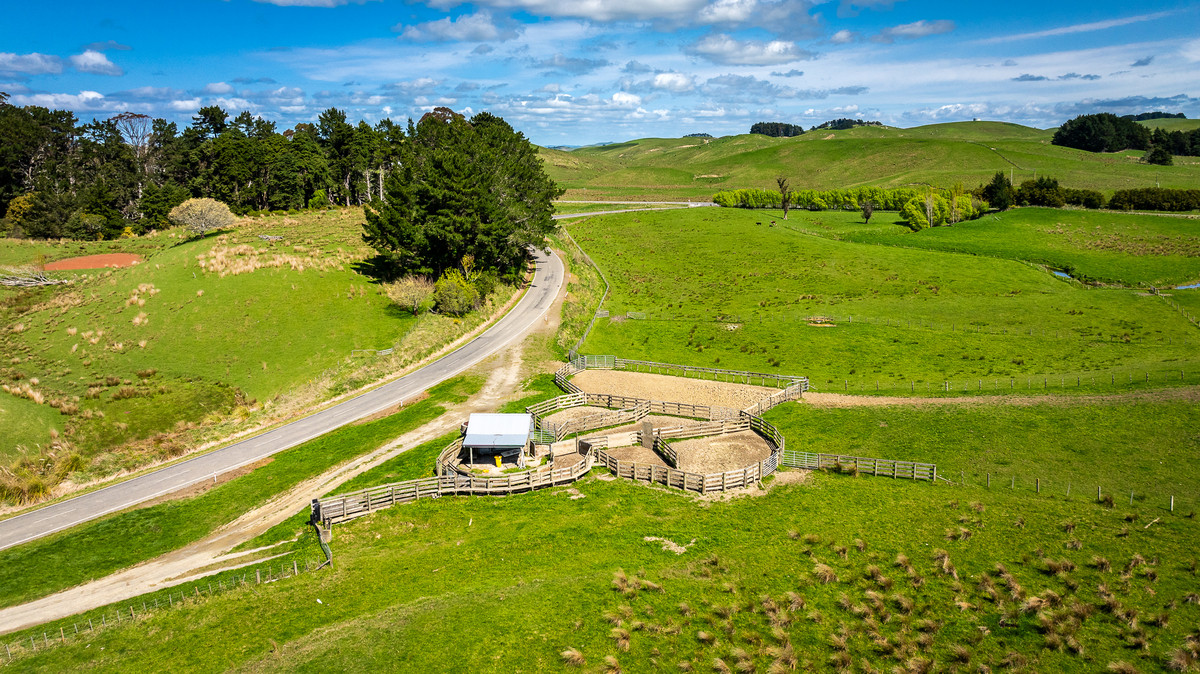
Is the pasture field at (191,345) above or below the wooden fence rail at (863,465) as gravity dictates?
above

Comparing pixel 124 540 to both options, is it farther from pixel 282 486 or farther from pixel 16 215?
pixel 16 215

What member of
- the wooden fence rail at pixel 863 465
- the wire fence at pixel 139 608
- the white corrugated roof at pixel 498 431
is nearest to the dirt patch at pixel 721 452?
the wooden fence rail at pixel 863 465

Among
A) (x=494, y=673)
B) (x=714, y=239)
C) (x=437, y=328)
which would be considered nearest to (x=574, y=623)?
(x=494, y=673)

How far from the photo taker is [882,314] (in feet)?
241

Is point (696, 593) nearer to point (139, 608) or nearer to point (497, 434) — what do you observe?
point (497, 434)

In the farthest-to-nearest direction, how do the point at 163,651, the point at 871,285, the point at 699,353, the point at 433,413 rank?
the point at 871,285
the point at 699,353
the point at 433,413
the point at 163,651

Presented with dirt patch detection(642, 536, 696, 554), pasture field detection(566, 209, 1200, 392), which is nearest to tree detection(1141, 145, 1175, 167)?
pasture field detection(566, 209, 1200, 392)

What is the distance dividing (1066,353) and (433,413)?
55037mm

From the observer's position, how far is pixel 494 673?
2347 cm

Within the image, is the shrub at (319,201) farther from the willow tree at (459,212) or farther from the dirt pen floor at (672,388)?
the dirt pen floor at (672,388)

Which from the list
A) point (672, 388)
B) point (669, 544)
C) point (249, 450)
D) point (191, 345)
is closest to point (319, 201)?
point (191, 345)

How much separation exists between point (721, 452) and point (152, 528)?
3340 cm

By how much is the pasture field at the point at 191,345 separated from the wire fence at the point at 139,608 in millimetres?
15708

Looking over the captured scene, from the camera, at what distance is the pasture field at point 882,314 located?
5656 centimetres
